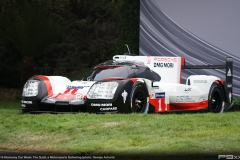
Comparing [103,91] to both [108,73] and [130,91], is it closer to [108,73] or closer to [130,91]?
[130,91]

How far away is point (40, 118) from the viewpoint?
12859mm

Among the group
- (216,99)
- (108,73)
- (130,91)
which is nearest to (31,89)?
(108,73)

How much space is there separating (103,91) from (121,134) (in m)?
2.64

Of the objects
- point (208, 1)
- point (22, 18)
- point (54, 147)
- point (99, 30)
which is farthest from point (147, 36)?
point (99, 30)

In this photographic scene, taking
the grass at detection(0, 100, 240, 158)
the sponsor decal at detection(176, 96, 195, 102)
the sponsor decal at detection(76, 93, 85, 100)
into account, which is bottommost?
the grass at detection(0, 100, 240, 158)

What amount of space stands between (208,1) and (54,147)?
1125 centimetres

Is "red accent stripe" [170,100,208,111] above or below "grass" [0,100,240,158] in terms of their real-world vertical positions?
above

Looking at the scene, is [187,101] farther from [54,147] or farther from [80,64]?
[80,64]

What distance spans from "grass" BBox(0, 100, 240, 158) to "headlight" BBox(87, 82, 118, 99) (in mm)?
524

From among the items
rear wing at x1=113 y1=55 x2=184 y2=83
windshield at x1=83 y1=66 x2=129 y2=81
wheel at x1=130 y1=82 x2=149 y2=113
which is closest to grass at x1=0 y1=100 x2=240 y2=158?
wheel at x1=130 y1=82 x2=149 y2=113

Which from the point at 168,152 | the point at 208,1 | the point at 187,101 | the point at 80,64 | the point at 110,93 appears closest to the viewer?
the point at 168,152

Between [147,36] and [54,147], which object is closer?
[54,147]

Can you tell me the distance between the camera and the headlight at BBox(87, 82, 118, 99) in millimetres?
13492

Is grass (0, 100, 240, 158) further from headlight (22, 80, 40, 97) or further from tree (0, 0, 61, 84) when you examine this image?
tree (0, 0, 61, 84)
